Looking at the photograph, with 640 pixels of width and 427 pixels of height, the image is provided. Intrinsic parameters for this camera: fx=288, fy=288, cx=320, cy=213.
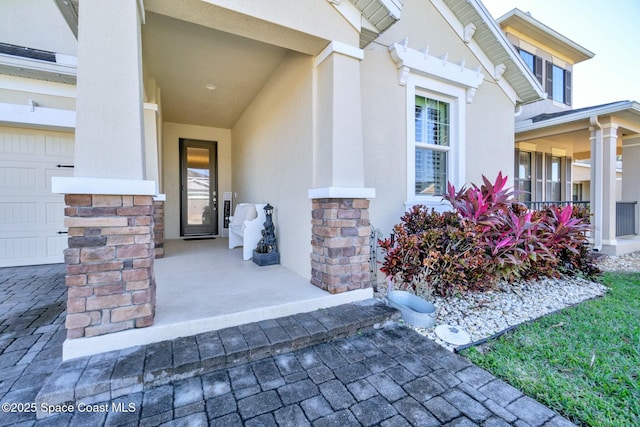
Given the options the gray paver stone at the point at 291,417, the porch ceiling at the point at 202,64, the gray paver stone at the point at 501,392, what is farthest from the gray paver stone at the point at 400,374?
the porch ceiling at the point at 202,64

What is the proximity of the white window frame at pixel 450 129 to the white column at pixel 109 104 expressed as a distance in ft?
10.6

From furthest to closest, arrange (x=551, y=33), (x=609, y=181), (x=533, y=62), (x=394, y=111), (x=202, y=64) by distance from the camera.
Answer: (x=533, y=62), (x=551, y=33), (x=609, y=181), (x=202, y=64), (x=394, y=111)

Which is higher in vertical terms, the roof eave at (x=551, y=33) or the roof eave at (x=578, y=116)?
the roof eave at (x=551, y=33)

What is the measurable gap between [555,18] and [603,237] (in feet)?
22.4

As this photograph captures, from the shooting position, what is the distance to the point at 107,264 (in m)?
2.00

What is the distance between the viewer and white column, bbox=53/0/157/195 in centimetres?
198

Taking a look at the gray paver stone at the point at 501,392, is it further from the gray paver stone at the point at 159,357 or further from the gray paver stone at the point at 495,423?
the gray paver stone at the point at 159,357

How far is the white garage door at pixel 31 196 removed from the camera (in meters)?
4.70

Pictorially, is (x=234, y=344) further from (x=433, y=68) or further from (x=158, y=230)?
(x=433, y=68)

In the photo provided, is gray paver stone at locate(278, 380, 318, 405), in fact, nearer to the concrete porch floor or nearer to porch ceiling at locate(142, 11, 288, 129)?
A: the concrete porch floor

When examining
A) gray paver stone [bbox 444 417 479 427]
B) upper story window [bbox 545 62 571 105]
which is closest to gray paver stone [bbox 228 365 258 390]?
gray paver stone [bbox 444 417 479 427]

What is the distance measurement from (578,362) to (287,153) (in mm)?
3566

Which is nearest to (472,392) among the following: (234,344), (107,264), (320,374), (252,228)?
(320,374)

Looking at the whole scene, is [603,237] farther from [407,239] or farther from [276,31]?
[276,31]
